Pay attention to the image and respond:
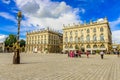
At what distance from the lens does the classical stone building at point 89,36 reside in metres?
62.2

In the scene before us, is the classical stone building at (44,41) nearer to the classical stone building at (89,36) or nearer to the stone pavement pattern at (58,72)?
the classical stone building at (89,36)

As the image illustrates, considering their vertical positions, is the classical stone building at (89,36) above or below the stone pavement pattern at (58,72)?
above

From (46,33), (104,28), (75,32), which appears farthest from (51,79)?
(46,33)

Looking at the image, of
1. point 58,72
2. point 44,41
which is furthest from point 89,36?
point 58,72

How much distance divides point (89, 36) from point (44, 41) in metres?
30.0

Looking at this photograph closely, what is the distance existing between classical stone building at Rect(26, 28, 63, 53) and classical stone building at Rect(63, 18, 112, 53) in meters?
12.5

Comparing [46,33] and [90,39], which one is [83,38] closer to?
[90,39]

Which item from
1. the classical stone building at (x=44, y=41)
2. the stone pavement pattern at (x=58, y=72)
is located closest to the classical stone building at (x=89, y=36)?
the classical stone building at (x=44, y=41)

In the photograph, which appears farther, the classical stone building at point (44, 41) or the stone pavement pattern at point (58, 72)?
the classical stone building at point (44, 41)

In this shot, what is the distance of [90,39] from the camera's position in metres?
66.4

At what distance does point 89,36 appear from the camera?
67125 mm

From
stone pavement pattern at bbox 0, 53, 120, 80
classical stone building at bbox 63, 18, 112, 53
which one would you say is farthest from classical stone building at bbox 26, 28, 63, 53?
stone pavement pattern at bbox 0, 53, 120, 80

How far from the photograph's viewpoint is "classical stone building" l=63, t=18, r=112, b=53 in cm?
6216

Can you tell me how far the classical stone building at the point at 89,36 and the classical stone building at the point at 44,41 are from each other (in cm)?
1250
